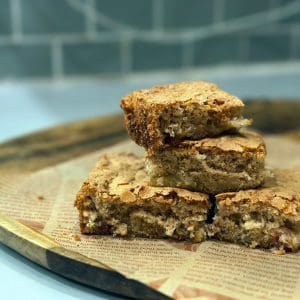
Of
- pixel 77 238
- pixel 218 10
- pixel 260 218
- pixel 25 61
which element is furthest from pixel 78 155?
pixel 218 10

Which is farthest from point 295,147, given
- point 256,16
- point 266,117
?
point 256,16

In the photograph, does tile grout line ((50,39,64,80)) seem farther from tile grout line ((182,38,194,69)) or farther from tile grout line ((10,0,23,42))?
tile grout line ((182,38,194,69))

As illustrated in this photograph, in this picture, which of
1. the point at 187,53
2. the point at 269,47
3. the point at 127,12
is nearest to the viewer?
the point at 127,12

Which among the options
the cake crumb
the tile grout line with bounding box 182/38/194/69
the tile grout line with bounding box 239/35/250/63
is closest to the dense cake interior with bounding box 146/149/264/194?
the cake crumb

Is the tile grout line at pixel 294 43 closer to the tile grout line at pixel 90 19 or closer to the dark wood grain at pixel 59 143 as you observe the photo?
the tile grout line at pixel 90 19

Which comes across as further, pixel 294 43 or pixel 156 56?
pixel 294 43

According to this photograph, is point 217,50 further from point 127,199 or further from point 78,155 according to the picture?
point 127,199

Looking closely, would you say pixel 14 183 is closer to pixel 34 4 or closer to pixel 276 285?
pixel 276 285
